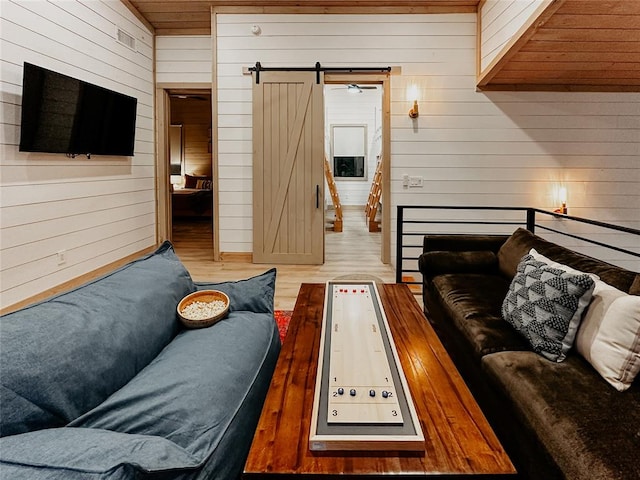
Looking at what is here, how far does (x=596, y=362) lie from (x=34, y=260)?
408cm

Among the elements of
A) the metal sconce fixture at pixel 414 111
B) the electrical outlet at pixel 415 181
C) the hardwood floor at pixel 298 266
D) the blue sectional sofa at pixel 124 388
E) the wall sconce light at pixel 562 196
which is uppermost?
the metal sconce fixture at pixel 414 111

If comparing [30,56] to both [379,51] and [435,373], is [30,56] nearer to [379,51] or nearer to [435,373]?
[379,51]

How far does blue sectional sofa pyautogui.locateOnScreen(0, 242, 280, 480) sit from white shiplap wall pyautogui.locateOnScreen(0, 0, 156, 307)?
2.53 meters

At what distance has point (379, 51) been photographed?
5.42 metres

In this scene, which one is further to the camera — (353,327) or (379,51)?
(379,51)

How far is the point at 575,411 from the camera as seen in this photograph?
4.60 feet

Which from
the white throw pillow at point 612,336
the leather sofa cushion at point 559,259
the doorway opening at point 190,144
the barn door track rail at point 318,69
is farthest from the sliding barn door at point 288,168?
the doorway opening at point 190,144

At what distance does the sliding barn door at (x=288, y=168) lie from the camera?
5.47m

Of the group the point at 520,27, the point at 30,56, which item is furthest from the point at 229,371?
the point at 520,27

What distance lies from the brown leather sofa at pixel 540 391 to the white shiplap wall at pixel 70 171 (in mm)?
3331

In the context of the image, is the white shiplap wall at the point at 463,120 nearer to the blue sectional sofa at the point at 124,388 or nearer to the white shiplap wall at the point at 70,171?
the white shiplap wall at the point at 70,171

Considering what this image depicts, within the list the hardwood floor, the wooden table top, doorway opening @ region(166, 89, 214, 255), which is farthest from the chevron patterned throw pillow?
doorway opening @ region(166, 89, 214, 255)

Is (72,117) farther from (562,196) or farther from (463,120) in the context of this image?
(562,196)

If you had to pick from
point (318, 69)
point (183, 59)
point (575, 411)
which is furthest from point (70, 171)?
point (575, 411)
